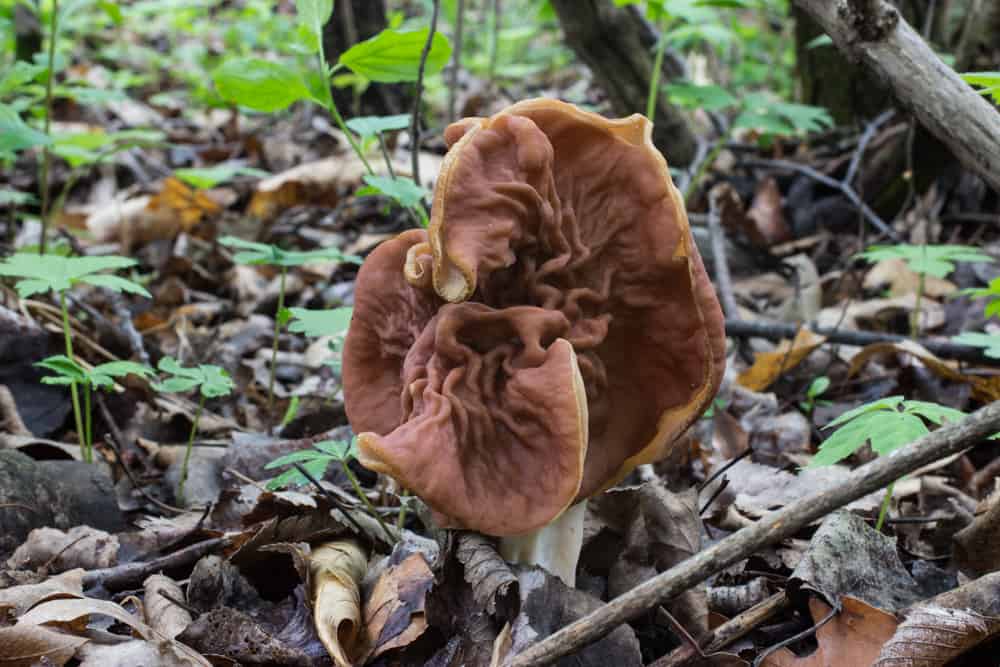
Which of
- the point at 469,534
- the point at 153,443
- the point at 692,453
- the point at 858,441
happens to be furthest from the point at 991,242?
the point at 153,443

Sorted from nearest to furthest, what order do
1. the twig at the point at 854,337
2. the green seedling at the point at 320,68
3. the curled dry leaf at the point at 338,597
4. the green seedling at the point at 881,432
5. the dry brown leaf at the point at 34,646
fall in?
the dry brown leaf at the point at 34,646
the green seedling at the point at 881,432
the curled dry leaf at the point at 338,597
the green seedling at the point at 320,68
the twig at the point at 854,337

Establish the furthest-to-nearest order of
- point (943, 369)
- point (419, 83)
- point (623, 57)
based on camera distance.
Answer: point (623, 57), point (943, 369), point (419, 83)

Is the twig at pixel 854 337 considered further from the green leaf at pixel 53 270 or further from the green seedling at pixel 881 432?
the green leaf at pixel 53 270

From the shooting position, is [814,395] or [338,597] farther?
[814,395]

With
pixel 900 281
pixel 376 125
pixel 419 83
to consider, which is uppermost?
pixel 419 83

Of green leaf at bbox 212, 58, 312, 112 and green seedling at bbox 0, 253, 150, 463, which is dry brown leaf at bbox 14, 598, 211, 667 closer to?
green seedling at bbox 0, 253, 150, 463

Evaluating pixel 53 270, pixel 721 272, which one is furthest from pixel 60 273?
pixel 721 272

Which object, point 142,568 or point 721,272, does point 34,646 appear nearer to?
point 142,568

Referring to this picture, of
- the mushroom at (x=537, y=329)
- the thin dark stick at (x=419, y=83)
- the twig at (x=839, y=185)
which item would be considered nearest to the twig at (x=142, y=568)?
the mushroom at (x=537, y=329)

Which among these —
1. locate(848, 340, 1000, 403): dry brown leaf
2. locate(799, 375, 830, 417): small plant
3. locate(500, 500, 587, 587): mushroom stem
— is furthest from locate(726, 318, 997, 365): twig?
locate(500, 500, 587, 587): mushroom stem
